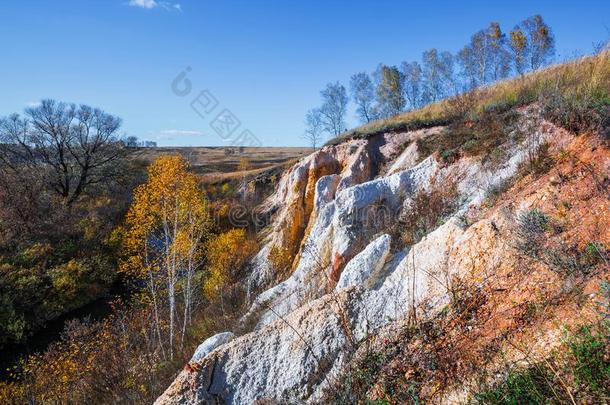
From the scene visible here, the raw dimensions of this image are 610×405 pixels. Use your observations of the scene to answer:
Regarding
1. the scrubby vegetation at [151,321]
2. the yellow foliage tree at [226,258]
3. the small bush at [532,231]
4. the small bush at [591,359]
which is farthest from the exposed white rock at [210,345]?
the yellow foliage tree at [226,258]

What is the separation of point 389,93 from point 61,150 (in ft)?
124

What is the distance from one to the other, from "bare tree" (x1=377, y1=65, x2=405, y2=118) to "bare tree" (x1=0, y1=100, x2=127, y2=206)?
33.1 meters

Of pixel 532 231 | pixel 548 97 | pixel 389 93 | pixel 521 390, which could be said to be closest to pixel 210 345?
pixel 521 390

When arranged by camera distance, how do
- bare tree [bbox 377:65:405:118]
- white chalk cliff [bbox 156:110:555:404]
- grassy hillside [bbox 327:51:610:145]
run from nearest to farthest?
1. white chalk cliff [bbox 156:110:555:404]
2. grassy hillside [bbox 327:51:610:145]
3. bare tree [bbox 377:65:405:118]

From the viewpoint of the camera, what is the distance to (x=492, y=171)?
30.9ft

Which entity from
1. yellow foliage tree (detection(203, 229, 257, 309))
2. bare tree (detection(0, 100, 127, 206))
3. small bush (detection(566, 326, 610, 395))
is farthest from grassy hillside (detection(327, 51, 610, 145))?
bare tree (detection(0, 100, 127, 206))

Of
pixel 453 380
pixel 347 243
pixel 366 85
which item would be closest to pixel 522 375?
pixel 453 380

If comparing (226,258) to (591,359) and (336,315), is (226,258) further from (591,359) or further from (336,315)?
(591,359)

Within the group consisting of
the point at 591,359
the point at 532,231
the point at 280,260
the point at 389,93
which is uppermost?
the point at 389,93

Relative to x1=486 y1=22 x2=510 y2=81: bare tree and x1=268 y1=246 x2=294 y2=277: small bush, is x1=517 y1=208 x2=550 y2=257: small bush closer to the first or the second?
x1=268 y1=246 x2=294 y2=277: small bush

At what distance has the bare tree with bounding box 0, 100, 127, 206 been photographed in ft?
104

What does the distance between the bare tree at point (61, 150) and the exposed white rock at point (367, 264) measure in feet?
106

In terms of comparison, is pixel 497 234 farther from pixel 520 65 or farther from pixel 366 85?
pixel 366 85

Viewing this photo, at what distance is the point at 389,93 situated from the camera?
4566 cm
